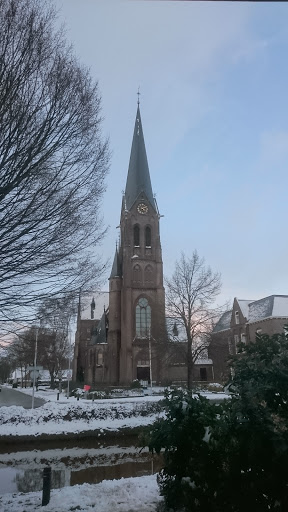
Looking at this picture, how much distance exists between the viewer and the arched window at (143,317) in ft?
167

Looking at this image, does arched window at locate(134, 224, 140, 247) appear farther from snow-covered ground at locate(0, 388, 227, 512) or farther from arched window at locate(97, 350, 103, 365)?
snow-covered ground at locate(0, 388, 227, 512)

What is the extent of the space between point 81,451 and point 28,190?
43.2ft

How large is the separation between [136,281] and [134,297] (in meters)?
2.26

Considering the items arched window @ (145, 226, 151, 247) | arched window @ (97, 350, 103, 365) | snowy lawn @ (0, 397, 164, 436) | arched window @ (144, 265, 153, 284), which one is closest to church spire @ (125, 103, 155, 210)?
arched window @ (145, 226, 151, 247)

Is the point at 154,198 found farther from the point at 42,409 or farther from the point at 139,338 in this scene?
the point at 42,409

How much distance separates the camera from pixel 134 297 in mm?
51875

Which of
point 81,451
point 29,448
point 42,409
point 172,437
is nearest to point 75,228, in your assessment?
point 172,437

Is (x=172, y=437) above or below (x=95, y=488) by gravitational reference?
above

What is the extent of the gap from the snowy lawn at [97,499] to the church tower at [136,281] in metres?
36.7

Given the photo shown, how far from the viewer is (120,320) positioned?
172ft

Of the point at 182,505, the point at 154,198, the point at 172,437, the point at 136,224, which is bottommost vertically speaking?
the point at 182,505

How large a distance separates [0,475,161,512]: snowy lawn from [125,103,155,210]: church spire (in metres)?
49.7

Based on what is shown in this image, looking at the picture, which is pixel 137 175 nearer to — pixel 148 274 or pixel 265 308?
pixel 148 274

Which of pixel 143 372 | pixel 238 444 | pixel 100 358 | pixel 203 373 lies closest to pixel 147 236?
pixel 100 358
